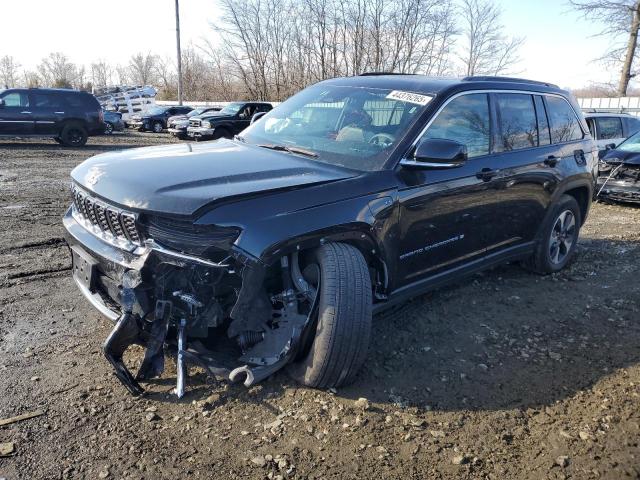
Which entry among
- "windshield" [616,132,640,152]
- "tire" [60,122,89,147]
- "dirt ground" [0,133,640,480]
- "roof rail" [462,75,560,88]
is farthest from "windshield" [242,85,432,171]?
"tire" [60,122,89,147]

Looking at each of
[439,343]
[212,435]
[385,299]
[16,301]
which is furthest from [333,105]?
[16,301]

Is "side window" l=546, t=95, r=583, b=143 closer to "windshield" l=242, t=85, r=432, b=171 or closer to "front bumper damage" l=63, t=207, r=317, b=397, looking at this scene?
"windshield" l=242, t=85, r=432, b=171

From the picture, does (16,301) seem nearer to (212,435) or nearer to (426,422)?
(212,435)

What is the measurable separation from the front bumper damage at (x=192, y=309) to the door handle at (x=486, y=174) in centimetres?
184

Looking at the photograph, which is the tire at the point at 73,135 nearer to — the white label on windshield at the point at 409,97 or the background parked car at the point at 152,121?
the background parked car at the point at 152,121

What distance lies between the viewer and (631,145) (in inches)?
381

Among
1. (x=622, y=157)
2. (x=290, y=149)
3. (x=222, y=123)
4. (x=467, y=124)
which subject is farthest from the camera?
(x=222, y=123)

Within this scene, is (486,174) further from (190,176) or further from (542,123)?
(190,176)

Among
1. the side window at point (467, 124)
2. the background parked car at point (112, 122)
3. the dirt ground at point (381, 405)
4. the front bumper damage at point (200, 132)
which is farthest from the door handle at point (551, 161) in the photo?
the background parked car at point (112, 122)

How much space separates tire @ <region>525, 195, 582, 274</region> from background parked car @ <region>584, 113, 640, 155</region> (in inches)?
245

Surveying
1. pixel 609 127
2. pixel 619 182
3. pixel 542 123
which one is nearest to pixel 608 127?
pixel 609 127

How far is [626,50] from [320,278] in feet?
104

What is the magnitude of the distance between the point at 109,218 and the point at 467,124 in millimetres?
2692

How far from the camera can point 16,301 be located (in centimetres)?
421
